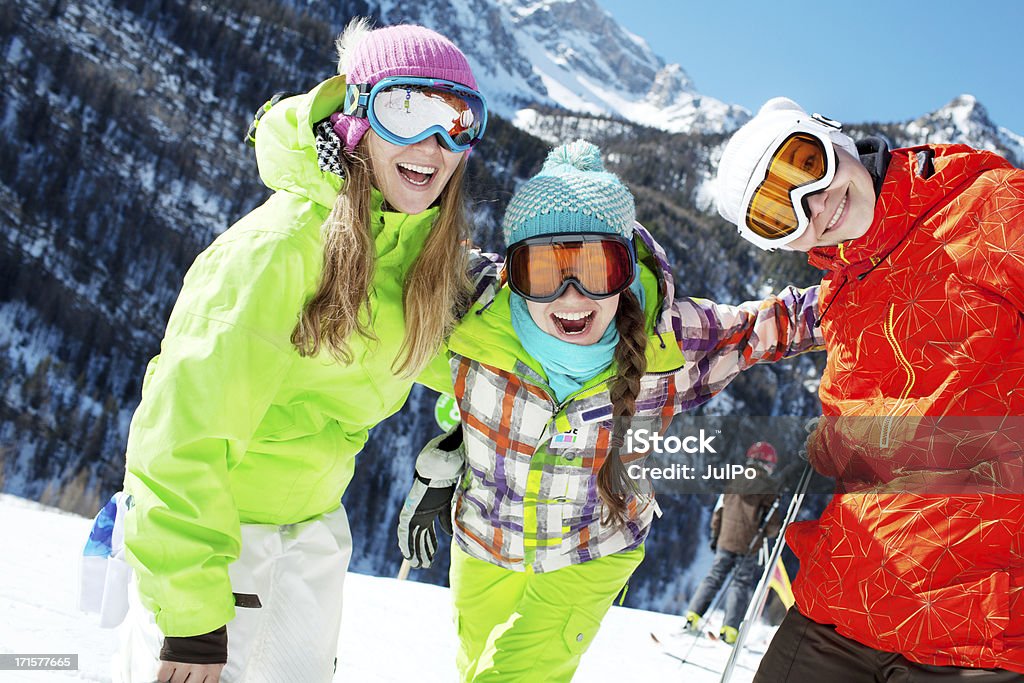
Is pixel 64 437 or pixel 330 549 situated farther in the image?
pixel 64 437

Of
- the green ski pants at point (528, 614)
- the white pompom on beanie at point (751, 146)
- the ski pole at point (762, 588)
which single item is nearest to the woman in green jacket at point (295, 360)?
the green ski pants at point (528, 614)

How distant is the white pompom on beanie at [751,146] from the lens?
5.62 ft

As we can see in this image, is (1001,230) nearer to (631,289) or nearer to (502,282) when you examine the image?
(631,289)

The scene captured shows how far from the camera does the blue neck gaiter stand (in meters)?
1.89

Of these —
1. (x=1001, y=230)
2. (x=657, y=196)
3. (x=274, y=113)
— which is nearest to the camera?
(x=1001, y=230)

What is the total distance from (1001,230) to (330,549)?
169cm

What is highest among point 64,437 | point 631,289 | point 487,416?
point 631,289

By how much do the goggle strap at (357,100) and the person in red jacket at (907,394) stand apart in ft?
2.89

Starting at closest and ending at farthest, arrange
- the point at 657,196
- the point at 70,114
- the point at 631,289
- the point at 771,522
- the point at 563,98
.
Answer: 1. the point at 631,289
2. the point at 771,522
3. the point at 70,114
4. the point at 657,196
5. the point at 563,98

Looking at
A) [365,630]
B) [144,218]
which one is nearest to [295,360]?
[365,630]

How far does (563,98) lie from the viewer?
170750 mm

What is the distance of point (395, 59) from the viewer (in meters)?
1.79

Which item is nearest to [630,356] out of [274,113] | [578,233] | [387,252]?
[578,233]

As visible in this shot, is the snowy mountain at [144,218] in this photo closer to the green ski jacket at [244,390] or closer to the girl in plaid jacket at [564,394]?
the girl in plaid jacket at [564,394]
